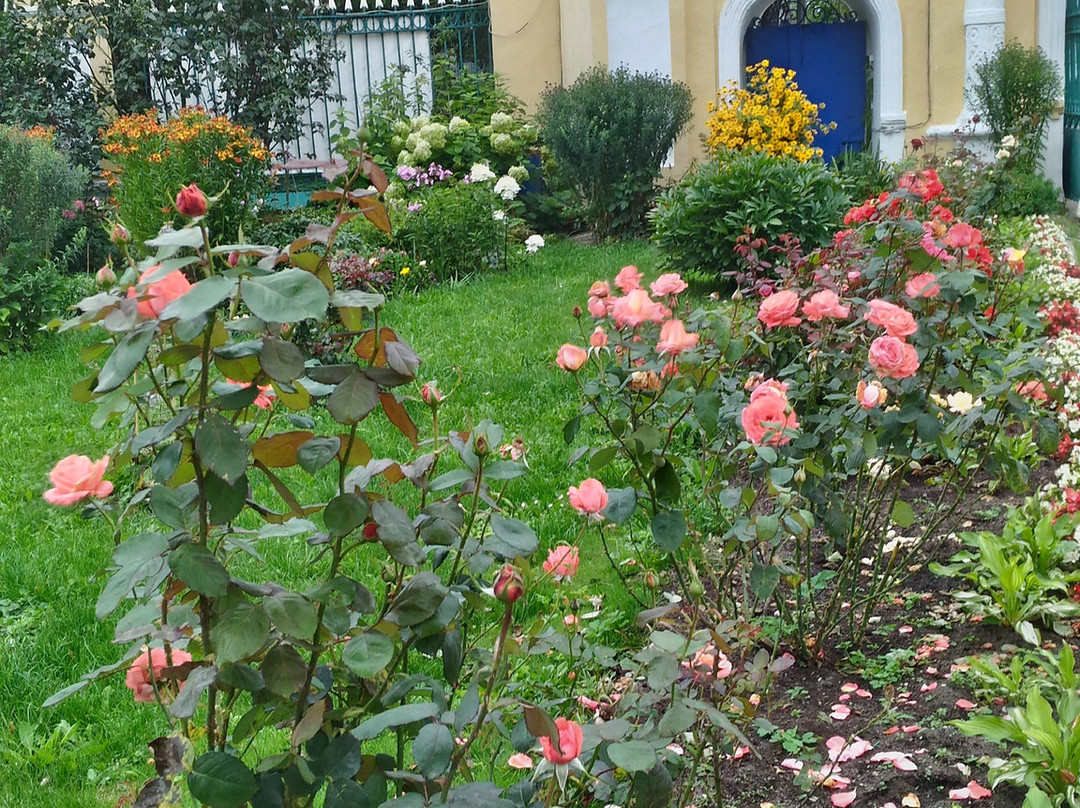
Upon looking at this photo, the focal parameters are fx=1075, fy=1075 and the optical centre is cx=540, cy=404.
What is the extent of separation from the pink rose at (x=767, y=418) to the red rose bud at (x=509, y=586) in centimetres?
70

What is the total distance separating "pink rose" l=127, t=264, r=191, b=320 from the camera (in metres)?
1.17

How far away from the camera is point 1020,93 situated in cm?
1062

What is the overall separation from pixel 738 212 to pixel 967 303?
4921 millimetres

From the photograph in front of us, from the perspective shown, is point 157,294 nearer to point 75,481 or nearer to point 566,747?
point 75,481

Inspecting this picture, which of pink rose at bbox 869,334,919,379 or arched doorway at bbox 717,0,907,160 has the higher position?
arched doorway at bbox 717,0,907,160

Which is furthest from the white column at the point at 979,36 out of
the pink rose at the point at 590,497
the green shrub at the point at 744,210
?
the pink rose at the point at 590,497

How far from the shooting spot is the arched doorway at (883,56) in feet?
36.8

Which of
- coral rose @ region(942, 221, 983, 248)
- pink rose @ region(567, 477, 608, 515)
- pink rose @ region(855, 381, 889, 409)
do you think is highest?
coral rose @ region(942, 221, 983, 248)

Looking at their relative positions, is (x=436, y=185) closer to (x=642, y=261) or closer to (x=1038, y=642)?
(x=642, y=261)

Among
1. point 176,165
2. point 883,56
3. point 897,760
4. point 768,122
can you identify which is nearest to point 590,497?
point 897,760

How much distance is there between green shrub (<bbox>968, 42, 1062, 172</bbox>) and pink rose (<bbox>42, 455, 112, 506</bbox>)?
10.7m

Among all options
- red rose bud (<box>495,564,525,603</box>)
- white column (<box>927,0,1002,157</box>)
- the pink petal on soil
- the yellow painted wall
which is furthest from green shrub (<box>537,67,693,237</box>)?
red rose bud (<box>495,564,525,603</box>)

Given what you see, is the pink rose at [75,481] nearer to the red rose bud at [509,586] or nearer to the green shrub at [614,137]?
the red rose bud at [509,586]

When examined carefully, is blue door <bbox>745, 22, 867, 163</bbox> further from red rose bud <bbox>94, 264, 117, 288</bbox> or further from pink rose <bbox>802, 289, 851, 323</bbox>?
red rose bud <bbox>94, 264, 117, 288</bbox>
